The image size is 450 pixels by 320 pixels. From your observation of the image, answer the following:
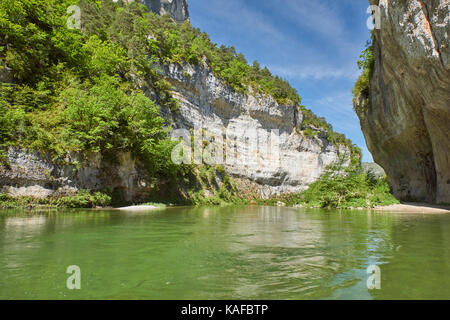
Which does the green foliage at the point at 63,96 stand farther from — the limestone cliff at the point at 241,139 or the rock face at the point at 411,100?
the rock face at the point at 411,100

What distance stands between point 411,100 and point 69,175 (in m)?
21.2

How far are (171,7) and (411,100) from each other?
97.1 meters

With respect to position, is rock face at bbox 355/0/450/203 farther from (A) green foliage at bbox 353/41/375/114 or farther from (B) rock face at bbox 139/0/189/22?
(B) rock face at bbox 139/0/189/22

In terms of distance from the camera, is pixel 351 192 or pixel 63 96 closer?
pixel 63 96

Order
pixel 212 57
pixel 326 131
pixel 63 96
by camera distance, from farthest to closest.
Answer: pixel 326 131 < pixel 212 57 < pixel 63 96

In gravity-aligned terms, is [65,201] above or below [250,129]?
below

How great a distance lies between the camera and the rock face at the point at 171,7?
90438 millimetres

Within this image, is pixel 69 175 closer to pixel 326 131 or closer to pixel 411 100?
pixel 411 100

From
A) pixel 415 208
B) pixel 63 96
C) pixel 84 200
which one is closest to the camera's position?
pixel 84 200

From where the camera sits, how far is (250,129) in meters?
45.1

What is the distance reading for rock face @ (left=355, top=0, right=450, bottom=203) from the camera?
1262cm

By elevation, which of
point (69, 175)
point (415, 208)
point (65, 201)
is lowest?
point (415, 208)

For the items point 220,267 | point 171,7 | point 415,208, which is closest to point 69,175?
point 220,267
